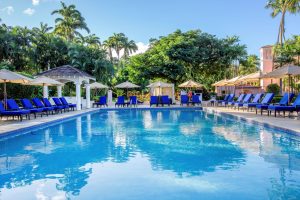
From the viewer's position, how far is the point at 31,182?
196 inches

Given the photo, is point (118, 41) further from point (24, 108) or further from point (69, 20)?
point (24, 108)

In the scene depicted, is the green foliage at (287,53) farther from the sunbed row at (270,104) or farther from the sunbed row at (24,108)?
the sunbed row at (24,108)

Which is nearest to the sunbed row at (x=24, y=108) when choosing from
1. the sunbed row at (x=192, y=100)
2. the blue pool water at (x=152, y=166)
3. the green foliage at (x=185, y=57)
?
the blue pool water at (x=152, y=166)

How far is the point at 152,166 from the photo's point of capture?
5.90 m

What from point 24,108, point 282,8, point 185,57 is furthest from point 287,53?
point 24,108

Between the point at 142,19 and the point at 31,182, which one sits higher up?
the point at 142,19

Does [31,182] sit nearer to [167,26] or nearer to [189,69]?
[189,69]

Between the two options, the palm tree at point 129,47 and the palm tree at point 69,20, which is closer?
the palm tree at point 69,20

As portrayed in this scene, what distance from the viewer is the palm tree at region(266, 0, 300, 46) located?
97.9 feet

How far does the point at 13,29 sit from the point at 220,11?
60.3 feet

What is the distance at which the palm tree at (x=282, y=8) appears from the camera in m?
29.9

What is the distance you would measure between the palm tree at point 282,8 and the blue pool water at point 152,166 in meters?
24.8

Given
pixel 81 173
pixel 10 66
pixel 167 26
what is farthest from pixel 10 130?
pixel 167 26

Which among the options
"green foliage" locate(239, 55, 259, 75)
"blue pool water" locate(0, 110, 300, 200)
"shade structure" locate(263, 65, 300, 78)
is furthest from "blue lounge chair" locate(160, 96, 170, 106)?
"green foliage" locate(239, 55, 259, 75)
